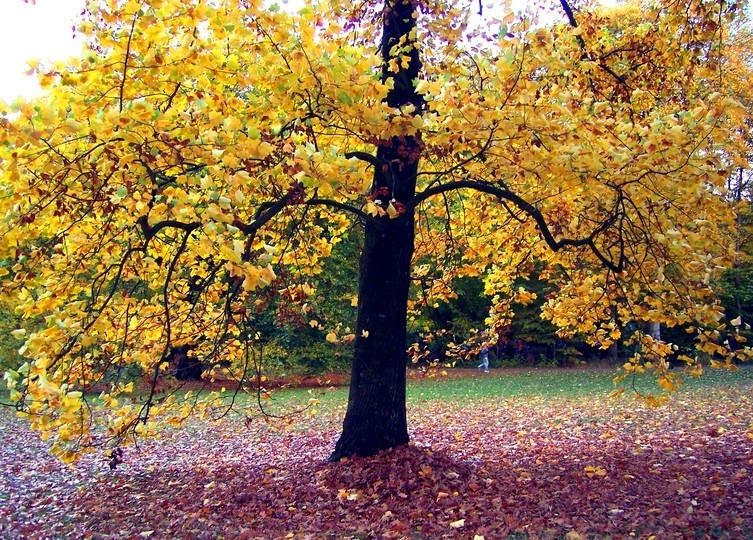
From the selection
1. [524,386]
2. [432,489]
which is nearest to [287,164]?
[432,489]

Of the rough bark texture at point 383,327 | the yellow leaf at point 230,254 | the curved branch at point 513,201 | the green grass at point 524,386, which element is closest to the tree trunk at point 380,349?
the rough bark texture at point 383,327

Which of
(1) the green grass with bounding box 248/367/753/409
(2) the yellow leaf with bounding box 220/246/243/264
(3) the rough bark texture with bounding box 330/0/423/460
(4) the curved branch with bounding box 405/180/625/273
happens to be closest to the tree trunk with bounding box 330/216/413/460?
(3) the rough bark texture with bounding box 330/0/423/460

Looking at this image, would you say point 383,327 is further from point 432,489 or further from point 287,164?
point 287,164

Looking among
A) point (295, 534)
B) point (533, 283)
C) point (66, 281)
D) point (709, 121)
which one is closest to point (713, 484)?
point (709, 121)

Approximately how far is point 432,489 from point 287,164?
3.23 metres

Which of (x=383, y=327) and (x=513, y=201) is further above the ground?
(x=513, y=201)

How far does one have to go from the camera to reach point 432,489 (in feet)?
17.2

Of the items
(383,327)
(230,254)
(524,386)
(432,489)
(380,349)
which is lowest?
(432,489)

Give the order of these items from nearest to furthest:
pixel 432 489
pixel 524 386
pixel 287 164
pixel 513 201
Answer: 1. pixel 287 164
2. pixel 432 489
3. pixel 513 201
4. pixel 524 386

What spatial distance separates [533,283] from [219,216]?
22057 mm

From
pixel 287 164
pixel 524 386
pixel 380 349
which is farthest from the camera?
pixel 524 386

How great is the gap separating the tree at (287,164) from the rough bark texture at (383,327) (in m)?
0.02

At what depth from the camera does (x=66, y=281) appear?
470 cm

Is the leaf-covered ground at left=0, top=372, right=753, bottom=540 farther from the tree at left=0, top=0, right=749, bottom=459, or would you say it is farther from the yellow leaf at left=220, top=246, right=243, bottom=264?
the yellow leaf at left=220, top=246, right=243, bottom=264
